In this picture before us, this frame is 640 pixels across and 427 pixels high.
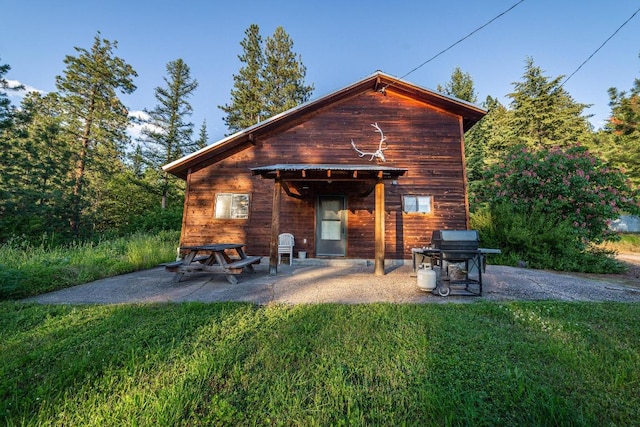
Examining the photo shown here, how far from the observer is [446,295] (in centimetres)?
422

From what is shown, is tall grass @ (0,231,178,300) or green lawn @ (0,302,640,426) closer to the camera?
green lawn @ (0,302,640,426)

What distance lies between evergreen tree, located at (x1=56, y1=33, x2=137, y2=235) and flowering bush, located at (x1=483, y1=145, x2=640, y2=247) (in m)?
23.0

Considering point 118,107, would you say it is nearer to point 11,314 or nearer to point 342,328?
point 11,314

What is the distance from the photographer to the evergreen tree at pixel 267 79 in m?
19.1

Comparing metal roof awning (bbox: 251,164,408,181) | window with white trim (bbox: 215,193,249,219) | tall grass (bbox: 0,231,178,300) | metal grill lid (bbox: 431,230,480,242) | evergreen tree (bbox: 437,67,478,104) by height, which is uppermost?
evergreen tree (bbox: 437,67,478,104)

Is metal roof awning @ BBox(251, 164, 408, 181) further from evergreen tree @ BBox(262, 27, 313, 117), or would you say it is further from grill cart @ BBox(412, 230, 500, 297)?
evergreen tree @ BBox(262, 27, 313, 117)

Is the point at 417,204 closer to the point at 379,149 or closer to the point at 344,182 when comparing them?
the point at 379,149

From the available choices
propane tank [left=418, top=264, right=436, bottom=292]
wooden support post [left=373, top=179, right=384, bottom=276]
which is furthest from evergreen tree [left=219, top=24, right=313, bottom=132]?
propane tank [left=418, top=264, right=436, bottom=292]

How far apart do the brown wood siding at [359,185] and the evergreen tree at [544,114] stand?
53.0 feet

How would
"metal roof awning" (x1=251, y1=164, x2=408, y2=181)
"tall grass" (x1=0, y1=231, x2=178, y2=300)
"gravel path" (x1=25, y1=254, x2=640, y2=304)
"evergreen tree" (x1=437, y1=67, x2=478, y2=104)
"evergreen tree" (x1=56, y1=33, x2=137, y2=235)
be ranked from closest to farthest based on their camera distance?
1. "gravel path" (x1=25, y1=254, x2=640, y2=304)
2. "tall grass" (x1=0, y1=231, x2=178, y2=300)
3. "metal roof awning" (x1=251, y1=164, x2=408, y2=181)
4. "evergreen tree" (x1=56, y1=33, x2=137, y2=235)
5. "evergreen tree" (x1=437, y1=67, x2=478, y2=104)

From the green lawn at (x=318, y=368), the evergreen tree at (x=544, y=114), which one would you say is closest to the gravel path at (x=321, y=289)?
the green lawn at (x=318, y=368)

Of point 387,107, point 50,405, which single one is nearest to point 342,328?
point 50,405

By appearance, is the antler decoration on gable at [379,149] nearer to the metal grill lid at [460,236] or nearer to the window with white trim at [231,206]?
the window with white trim at [231,206]

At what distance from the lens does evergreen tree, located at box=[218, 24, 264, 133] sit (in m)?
19.2
